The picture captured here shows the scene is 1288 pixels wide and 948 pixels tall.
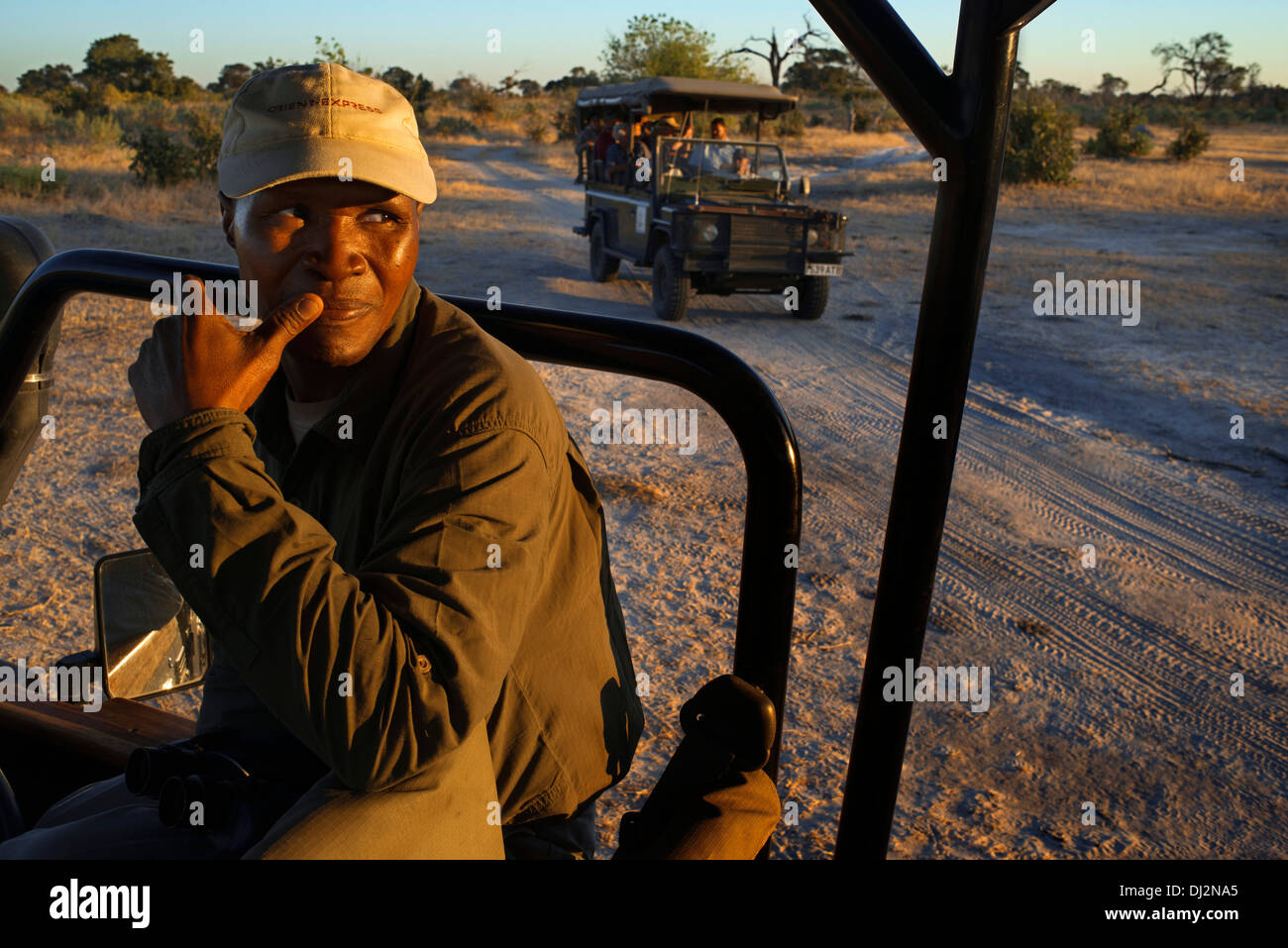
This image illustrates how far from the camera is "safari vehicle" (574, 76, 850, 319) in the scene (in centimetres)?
1002

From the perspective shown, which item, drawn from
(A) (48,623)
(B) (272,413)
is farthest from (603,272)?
(B) (272,413)

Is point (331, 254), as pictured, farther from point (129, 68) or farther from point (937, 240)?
point (129, 68)

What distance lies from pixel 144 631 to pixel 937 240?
4.74 ft

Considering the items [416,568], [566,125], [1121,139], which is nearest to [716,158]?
[416,568]

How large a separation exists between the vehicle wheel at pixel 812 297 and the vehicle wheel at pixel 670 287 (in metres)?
1.11

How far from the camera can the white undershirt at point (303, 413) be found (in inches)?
57.6

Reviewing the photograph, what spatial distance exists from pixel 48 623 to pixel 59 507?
4.17 ft

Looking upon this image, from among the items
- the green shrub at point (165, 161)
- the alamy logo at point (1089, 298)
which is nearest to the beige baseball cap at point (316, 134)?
the alamy logo at point (1089, 298)

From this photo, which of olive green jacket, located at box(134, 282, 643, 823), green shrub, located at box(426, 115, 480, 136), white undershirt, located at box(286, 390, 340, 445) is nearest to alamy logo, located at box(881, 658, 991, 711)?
olive green jacket, located at box(134, 282, 643, 823)

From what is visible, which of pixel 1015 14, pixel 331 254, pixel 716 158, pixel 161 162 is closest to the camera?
pixel 1015 14

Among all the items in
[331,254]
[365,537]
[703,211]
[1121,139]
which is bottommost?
[365,537]

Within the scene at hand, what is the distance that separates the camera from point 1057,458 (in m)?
5.86
